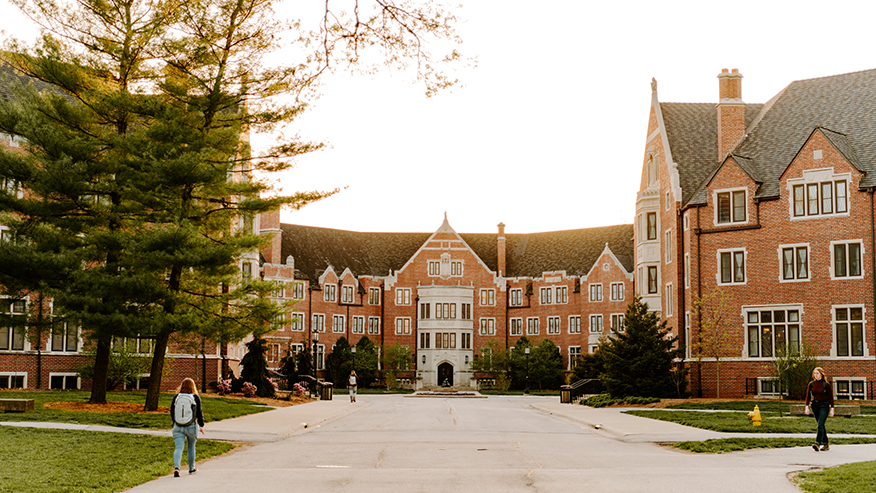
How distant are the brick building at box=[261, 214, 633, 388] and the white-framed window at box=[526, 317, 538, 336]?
3.6 inches

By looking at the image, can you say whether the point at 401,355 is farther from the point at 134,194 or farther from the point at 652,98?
the point at 134,194

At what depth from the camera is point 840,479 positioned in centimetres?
1180

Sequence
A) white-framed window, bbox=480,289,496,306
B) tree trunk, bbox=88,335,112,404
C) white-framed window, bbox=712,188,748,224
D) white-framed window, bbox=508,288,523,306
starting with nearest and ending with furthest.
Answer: tree trunk, bbox=88,335,112,404
white-framed window, bbox=712,188,748,224
white-framed window, bbox=508,288,523,306
white-framed window, bbox=480,289,496,306

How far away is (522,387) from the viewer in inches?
2808

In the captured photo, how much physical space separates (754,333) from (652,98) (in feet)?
50.8

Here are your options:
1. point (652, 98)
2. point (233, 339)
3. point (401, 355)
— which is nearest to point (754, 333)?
point (652, 98)

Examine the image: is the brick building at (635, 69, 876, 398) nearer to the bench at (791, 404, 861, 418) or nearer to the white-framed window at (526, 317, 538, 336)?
the bench at (791, 404, 861, 418)

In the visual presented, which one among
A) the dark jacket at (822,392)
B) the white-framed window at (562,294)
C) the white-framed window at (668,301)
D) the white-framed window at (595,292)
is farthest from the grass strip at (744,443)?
the white-framed window at (562,294)

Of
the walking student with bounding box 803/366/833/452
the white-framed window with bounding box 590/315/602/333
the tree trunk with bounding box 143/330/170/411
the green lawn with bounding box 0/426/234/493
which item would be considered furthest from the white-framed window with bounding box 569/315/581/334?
the green lawn with bounding box 0/426/234/493

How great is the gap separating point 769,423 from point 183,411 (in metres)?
17.1

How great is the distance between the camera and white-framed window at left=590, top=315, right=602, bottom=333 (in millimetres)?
70438

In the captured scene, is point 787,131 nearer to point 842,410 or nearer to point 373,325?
point 842,410

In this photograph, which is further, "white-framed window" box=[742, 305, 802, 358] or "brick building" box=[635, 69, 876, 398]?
"white-framed window" box=[742, 305, 802, 358]

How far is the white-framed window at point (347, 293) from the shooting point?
75.6 metres
